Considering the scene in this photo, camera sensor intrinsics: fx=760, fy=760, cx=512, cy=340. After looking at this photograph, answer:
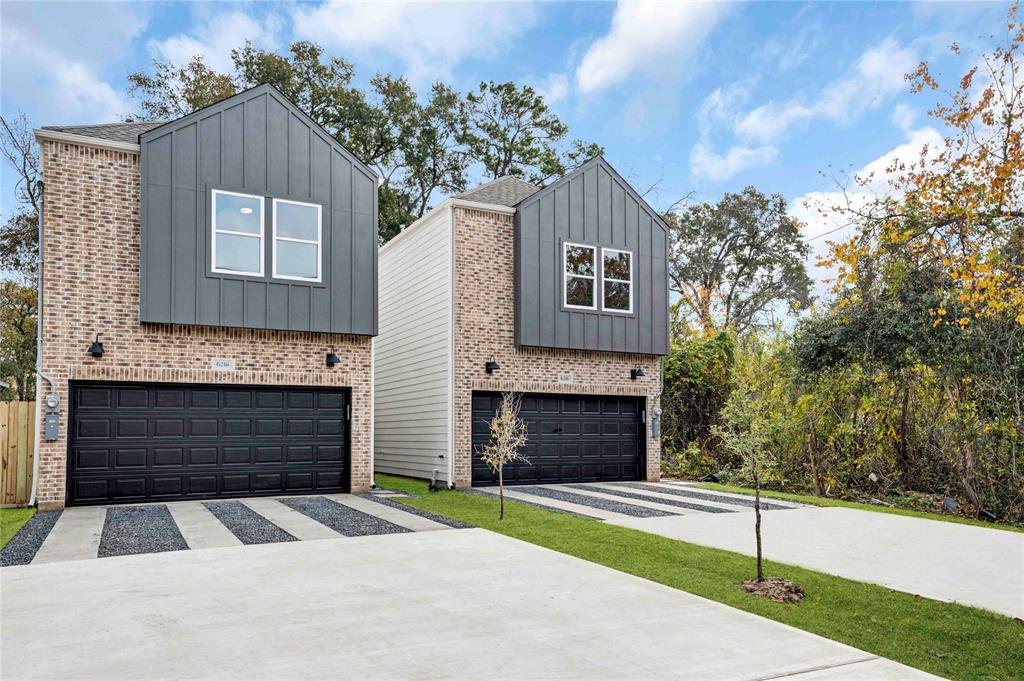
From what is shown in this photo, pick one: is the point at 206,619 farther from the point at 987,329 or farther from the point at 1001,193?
the point at 987,329

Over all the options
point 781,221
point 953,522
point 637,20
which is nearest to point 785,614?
point 953,522

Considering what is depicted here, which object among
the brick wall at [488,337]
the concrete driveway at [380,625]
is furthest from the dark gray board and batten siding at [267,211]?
the concrete driveway at [380,625]

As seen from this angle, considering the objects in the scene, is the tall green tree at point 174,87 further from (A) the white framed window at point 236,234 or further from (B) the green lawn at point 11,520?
(B) the green lawn at point 11,520

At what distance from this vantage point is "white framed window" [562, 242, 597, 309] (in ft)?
50.0

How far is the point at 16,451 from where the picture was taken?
11.2 m

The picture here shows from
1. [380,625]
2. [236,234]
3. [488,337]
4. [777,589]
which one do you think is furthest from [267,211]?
[777,589]

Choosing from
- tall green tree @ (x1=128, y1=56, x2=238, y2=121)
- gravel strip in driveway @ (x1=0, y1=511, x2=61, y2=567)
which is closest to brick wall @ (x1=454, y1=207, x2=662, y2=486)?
gravel strip in driveway @ (x1=0, y1=511, x2=61, y2=567)

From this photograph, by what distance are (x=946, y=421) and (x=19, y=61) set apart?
21.2m

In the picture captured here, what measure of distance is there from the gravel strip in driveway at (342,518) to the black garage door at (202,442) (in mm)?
813

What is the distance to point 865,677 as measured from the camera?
4.32m

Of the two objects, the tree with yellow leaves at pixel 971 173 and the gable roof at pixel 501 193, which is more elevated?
the gable roof at pixel 501 193

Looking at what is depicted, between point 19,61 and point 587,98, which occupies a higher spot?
point 587,98

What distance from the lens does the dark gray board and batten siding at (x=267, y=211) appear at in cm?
1155

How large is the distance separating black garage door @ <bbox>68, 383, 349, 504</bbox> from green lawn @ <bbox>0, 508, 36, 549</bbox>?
0.67 meters
